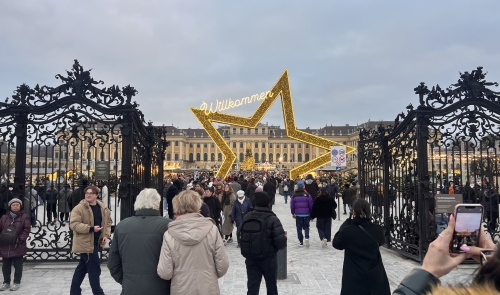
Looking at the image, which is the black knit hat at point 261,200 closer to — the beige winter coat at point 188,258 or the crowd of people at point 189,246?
the crowd of people at point 189,246

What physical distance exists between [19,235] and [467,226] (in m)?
6.49

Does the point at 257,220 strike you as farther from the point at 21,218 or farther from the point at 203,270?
the point at 21,218

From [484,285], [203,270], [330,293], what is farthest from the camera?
[330,293]

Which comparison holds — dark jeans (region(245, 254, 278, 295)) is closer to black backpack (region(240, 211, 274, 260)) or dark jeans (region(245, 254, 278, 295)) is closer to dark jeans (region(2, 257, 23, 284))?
black backpack (region(240, 211, 274, 260))

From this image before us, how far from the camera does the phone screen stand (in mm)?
1745

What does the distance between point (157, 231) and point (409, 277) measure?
2515 millimetres

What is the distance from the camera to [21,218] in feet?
21.0

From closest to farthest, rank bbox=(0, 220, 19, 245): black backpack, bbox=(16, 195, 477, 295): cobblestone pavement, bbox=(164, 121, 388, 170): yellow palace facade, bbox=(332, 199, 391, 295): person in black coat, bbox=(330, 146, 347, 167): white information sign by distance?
1. bbox=(332, 199, 391, 295): person in black coat
2. bbox=(0, 220, 19, 245): black backpack
3. bbox=(16, 195, 477, 295): cobblestone pavement
4. bbox=(330, 146, 347, 167): white information sign
5. bbox=(164, 121, 388, 170): yellow palace facade

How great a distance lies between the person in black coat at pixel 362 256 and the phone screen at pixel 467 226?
2351mm

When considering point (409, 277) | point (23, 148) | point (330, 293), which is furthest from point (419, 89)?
point (23, 148)

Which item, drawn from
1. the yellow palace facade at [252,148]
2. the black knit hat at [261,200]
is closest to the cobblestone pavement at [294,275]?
the black knit hat at [261,200]

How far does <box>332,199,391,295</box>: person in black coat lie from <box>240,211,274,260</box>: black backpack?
3.12ft

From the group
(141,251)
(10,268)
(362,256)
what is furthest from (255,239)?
(10,268)

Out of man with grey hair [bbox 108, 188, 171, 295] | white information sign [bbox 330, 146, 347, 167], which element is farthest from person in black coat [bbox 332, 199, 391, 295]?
white information sign [bbox 330, 146, 347, 167]
